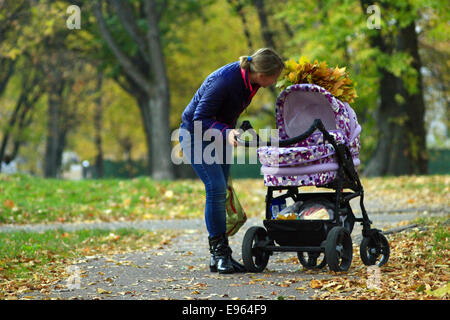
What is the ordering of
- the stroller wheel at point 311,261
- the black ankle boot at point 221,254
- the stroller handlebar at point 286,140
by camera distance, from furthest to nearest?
the stroller wheel at point 311,261
the black ankle boot at point 221,254
the stroller handlebar at point 286,140

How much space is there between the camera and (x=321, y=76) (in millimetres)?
6371

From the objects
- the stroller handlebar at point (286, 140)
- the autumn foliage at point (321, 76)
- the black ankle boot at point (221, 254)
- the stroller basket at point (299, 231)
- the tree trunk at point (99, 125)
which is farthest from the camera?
the tree trunk at point (99, 125)

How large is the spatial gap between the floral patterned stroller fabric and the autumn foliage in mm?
122

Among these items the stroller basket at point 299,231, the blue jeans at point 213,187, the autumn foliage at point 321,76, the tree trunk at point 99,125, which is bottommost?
the stroller basket at point 299,231

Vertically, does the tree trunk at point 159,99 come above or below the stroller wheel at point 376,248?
above

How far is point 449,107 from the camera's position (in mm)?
27328

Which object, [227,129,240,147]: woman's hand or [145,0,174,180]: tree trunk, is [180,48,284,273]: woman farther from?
[145,0,174,180]: tree trunk

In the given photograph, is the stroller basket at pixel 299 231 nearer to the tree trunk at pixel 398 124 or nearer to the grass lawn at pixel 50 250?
the grass lawn at pixel 50 250

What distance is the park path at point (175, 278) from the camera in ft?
17.2

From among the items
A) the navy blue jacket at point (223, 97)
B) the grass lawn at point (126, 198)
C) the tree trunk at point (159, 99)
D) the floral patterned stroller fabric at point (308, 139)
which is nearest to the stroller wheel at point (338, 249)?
the floral patterned stroller fabric at point (308, 139)

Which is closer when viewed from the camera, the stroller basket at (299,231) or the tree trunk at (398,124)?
the stroller basket at (299,231)

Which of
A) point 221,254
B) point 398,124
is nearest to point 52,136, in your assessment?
point 398,124
